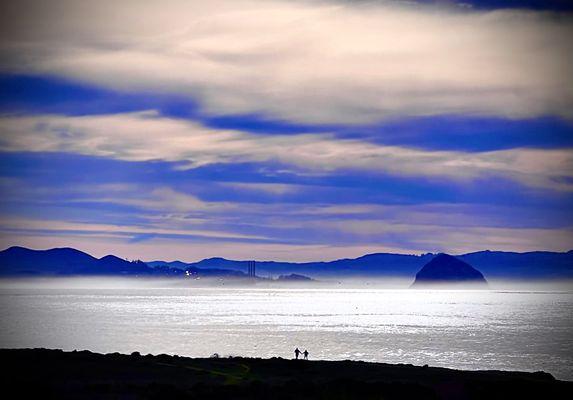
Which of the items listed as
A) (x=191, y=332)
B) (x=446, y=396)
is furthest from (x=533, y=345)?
(x=446, y=396)

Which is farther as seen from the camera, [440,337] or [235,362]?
[440,337]

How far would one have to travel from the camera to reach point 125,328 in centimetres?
17150

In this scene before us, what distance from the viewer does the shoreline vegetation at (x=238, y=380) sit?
144 ft

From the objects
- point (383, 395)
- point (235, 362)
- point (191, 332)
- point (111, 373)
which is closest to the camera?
point (383, 395)

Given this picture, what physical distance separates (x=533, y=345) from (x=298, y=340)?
43.3m

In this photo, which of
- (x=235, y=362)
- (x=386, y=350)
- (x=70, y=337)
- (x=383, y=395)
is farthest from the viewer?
(x=70, y=337)

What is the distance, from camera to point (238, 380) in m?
53.1

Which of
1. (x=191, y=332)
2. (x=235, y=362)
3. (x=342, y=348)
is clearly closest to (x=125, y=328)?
(x=191, y=332)

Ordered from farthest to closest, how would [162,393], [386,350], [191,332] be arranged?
[191,332]
[386,350]
[162,393]

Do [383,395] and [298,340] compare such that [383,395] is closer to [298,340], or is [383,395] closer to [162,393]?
[162,393]

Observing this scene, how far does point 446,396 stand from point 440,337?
108 metres

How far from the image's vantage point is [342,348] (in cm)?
12156

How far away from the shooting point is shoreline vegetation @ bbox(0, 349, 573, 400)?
43.8 m

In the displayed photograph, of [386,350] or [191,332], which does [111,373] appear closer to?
[386,350]
